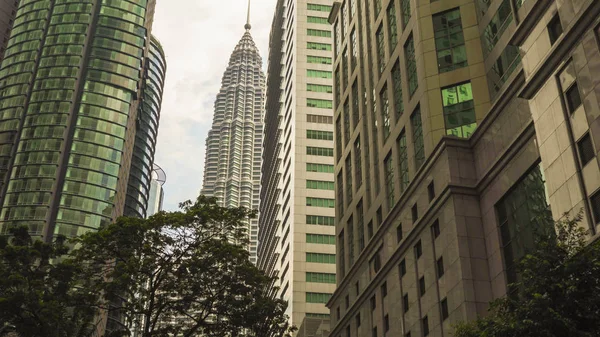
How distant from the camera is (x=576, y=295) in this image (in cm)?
1703

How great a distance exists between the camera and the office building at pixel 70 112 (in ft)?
321

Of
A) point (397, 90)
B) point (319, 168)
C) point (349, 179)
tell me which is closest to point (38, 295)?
point (397, 90)

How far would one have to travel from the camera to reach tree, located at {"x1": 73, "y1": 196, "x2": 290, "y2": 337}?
109ft

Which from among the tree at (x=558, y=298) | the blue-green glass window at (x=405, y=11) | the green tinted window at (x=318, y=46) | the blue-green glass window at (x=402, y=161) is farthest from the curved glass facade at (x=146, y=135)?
the tree at (x=558, y=298)

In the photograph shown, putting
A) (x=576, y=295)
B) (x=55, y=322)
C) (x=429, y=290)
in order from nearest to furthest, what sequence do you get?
1. (x=576, y=295)
2. (x=55, y=322)
3. (x=429, y=290)

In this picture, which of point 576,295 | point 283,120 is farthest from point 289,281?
point 576,295

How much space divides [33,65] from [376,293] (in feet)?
265

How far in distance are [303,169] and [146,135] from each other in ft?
122

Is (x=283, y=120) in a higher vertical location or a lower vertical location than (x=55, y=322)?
higher

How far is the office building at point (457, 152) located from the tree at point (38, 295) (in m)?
17.1

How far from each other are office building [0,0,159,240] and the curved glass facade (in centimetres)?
140

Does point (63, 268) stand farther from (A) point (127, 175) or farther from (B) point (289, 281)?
(A) point (127, 175)

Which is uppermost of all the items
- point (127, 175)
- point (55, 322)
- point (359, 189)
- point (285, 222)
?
point (127, 175)

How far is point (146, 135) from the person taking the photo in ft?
398
